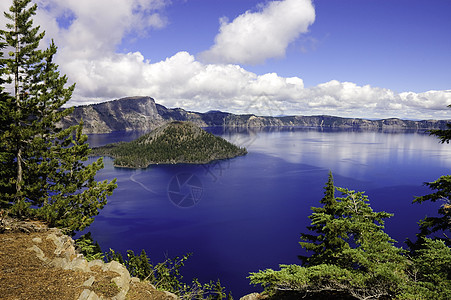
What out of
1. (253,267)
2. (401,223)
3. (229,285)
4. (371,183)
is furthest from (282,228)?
(371,183)

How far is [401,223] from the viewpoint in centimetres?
9950

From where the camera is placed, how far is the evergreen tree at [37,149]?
2312 centimetres

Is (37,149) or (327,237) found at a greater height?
(37,149)

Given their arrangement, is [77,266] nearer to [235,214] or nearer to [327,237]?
[327,237]

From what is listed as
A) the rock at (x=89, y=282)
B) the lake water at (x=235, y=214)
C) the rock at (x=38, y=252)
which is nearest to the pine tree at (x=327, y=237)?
the rock at (x=89, y=282)

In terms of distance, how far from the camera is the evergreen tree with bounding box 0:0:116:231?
75.9 feet

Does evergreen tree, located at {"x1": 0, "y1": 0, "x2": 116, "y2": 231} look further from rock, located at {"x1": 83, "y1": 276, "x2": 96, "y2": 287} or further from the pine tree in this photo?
the pine tree

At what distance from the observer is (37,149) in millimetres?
24781

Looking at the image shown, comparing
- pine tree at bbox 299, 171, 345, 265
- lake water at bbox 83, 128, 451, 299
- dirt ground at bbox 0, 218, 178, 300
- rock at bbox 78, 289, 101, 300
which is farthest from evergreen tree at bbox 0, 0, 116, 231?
lake water at bbox 83, 128, 451, 299

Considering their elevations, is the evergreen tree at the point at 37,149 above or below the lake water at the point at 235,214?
above

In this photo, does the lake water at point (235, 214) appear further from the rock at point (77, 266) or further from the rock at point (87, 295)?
the rock at point (87, 295)

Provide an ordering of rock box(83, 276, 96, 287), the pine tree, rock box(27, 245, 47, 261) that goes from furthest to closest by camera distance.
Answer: the pine tree < rock box(27, 245, 47, 261) < rock box(83, 276, 96, 287)

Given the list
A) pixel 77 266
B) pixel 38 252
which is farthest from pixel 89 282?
pixel 38 252

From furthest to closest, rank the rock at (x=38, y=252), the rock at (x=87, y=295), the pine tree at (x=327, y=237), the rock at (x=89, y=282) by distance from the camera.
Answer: the pine tree at (x=327, y=237), the rock at (x=38, y=252), the rock at (x=89, y=282), the rock at (x=87, y=295)
